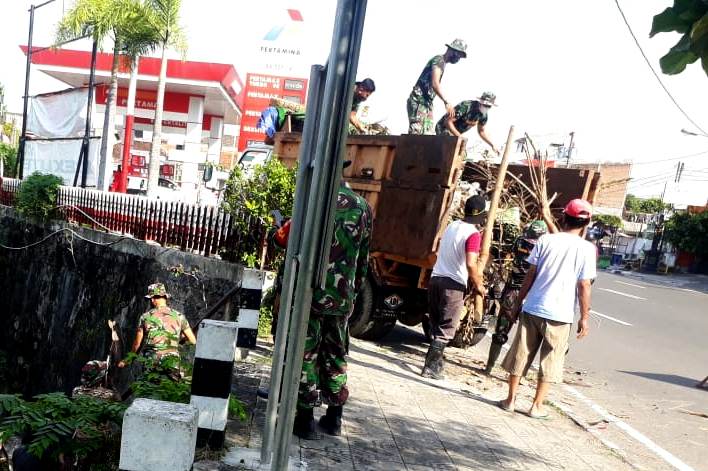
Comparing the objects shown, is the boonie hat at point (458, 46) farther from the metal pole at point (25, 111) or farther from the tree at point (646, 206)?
the tree at point (646, 206)

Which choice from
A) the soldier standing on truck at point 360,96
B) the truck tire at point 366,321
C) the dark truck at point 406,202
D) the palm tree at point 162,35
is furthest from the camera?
the palm tree at point 162,35

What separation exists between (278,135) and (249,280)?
12.8 ft

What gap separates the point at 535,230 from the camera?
21.4 feet

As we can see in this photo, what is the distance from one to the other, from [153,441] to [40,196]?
10.6m

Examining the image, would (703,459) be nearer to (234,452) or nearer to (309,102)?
(234,452)

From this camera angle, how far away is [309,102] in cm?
264

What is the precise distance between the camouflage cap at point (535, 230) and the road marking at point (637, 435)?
1.73 m

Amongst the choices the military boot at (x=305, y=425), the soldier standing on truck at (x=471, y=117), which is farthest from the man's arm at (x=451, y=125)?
the military boot at (x=305, y=425)

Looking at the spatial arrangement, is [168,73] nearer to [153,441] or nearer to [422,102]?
[422,102]

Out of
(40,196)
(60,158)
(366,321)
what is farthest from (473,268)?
(60,158)

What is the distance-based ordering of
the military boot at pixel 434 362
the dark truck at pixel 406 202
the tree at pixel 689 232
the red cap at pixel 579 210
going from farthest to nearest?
the tree at pixel 689 232, the dark truck at pixel 406 202, the military boot at pixel 434 362, the red cap at pixel 579 210

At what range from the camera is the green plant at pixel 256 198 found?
23.0 ft

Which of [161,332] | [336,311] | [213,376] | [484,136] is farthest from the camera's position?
[484,136]

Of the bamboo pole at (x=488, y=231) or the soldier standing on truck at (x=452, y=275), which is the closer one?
the soldier standing on truck at (x=452, y=275)
